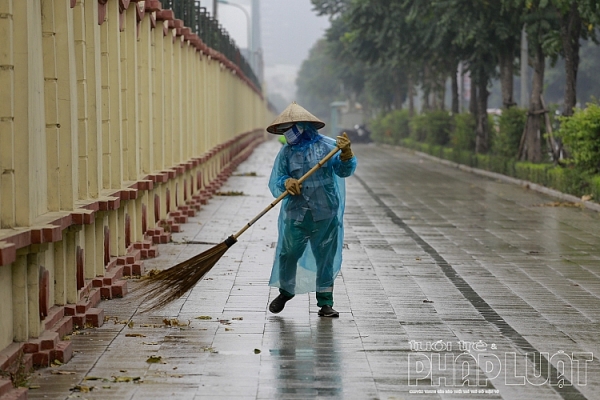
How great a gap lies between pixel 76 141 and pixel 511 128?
20.4m

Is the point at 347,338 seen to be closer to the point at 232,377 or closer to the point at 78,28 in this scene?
the point at 232,377

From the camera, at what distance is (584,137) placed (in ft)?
66.9

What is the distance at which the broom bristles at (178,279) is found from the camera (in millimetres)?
9039

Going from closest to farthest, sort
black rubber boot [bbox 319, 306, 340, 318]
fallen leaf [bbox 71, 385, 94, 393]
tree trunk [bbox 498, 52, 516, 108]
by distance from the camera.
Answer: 1. fallen leaf [bbox 71, 385, 94, 393]
2. black rubber boot [bbox 319, 306, 340, 318]
3. tree trunk [bbox 498, 52, 516, 108]

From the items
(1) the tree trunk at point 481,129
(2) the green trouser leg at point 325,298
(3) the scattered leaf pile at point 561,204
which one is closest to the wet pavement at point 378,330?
(2) the green trouser leg at point 325,298

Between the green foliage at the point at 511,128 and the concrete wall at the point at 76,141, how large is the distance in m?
12.5

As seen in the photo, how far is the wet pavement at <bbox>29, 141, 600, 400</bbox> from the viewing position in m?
6.79

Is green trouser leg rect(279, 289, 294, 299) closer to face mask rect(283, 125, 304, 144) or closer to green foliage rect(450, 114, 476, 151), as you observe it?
face mask rect(283, 125, 304, 144)

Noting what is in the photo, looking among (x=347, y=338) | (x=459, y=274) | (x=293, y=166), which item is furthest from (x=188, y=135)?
(x=347, y=338)

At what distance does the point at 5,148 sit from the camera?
22.8ft

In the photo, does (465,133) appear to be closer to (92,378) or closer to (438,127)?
(438,127)

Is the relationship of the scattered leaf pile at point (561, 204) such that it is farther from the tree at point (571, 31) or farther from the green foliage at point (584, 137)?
the tree at point (571, 31)

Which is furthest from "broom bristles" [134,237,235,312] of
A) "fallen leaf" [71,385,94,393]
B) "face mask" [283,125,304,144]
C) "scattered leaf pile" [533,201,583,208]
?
"scattered leaf pile" [533,201,583,208]

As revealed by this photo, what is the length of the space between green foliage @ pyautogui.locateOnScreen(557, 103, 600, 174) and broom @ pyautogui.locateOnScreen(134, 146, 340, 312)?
11.7 metres
